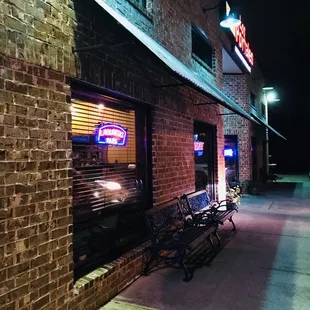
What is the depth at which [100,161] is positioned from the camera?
4.22m

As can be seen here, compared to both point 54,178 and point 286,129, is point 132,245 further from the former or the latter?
point 286,129

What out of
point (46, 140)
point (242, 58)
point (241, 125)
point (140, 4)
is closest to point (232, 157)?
point (241, 125)

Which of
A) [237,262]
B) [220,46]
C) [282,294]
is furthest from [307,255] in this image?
[220,46]

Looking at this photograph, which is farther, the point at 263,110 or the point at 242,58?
the point at 263,110

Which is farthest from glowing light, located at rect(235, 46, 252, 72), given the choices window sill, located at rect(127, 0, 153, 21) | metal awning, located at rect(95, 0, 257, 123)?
metal awning, located at rect(95, 0, 257, 123)

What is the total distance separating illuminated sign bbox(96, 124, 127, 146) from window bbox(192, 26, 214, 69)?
4.18 metres

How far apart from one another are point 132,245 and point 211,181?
471 cm

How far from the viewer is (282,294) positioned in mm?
3799

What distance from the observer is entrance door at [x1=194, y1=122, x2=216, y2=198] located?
339 inches

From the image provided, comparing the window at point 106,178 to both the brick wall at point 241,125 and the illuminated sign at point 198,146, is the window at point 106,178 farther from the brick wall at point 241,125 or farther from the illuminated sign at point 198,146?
the brick wall at point 241,125

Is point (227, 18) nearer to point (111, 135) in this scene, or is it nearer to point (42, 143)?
point (111, 135)

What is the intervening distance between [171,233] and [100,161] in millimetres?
1542

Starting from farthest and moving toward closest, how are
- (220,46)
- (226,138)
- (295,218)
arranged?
(226,138)
(220,46)
(295,218)

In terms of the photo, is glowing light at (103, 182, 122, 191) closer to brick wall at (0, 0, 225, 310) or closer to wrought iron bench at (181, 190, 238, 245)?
brick wall at (0, 0, 225, 310)
